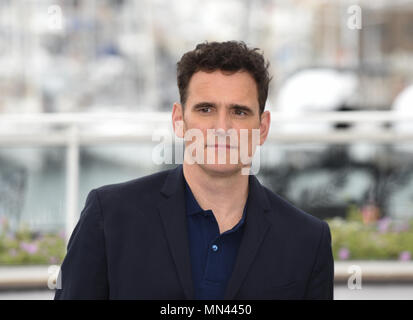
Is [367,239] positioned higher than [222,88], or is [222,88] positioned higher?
[222,88]

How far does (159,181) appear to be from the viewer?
1.90 meters

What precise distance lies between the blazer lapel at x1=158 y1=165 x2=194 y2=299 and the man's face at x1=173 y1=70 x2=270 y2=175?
0.32 ft

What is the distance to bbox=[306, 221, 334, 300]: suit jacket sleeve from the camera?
6.05ft

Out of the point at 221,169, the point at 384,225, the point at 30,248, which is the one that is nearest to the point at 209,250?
the point at 221,169

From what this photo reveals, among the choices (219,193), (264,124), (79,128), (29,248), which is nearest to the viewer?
(219,193)

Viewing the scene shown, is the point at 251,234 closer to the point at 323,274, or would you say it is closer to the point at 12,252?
the point at 323,274

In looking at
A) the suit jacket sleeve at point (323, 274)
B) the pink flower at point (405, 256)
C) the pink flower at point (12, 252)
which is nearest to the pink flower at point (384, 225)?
the pink flower at point (405, 256)

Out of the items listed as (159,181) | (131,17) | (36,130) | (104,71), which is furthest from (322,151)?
(131,17)

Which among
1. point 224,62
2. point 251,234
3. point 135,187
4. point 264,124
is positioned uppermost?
point 224,62

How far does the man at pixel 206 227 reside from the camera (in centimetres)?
174

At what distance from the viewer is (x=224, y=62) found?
1789 mm

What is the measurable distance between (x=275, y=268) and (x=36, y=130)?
2892 mm

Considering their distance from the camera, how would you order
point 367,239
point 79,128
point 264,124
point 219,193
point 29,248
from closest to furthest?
point 219,193
point 264,124
point 29,248
point 79,128
point 367,239

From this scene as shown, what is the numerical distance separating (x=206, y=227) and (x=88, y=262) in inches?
12.1
